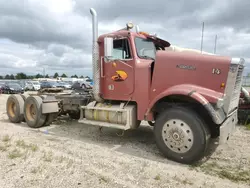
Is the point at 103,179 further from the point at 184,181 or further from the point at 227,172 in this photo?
the point at 227,172

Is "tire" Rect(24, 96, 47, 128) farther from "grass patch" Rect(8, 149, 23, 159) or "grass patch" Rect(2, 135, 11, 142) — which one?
"grass patch" Rect(8, 149, 23, 159)

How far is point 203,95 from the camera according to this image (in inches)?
162

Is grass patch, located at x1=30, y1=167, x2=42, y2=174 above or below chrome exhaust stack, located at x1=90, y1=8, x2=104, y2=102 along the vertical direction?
below

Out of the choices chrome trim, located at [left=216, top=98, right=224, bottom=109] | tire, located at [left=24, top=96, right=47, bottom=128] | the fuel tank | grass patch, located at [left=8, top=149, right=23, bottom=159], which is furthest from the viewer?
tire, located at [left=24, top=96, right=47, bottom=128]

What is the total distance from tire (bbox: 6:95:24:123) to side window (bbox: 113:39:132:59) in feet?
14.2

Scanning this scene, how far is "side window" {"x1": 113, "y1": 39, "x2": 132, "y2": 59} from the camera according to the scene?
17.3 feet

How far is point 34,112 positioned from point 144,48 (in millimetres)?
4206

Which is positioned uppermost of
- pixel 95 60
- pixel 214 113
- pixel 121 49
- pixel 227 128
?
pixel 121 49

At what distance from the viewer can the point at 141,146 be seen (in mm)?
5426

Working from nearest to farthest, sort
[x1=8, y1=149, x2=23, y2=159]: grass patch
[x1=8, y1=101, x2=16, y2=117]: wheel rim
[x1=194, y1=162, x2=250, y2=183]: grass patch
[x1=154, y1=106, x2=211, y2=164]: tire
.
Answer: [x1=194, y1=162, x2=250, y2=183]: grass patch → [x1=154, y1=106, x2=211, y2=164]: tire → [x1=8, y1=149, x2=23, y2=159]: grass patch → [x1=8, y1=101, x2=16, y2=117]: wheel rim

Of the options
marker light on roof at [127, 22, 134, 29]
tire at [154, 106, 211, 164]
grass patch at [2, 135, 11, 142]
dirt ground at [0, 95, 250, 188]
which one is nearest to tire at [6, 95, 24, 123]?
dirt ground at [0, 95, 250, 188]

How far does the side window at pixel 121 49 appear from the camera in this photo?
5.26 meters

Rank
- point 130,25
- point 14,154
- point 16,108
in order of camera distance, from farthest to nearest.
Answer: point 16,108 < point 130,25 < point 14,154

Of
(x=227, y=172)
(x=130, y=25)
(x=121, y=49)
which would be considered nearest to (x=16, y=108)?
(x=121, y=49)
